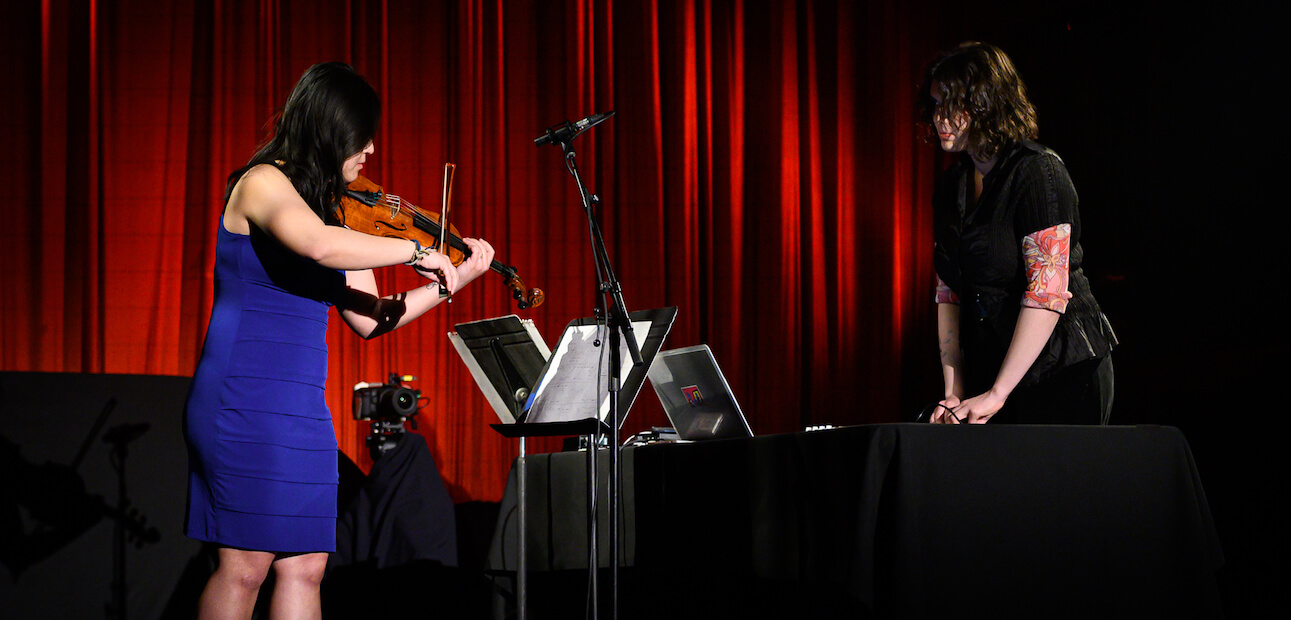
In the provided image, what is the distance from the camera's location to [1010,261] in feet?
6.21

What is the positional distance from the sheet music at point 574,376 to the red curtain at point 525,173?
7.07ft

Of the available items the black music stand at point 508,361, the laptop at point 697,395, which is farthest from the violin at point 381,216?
the laptop at point 697,395

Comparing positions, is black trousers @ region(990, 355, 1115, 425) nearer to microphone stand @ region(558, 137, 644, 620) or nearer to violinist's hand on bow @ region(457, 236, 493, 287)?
microphone stand @ region(558, 137, 644, 620)

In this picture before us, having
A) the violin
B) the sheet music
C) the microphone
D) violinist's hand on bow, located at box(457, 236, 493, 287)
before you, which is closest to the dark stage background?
the violin

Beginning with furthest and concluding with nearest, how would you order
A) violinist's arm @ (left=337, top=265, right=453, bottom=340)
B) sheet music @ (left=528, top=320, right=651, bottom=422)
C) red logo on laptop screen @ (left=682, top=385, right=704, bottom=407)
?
red logo on laptop screen @ (left=682, top=385, right=704, bottom=407)
sheet music @ (left=528, top=320, right=651, bottom=422)
violinist's arm @ (left=337, top=265, right=453, bottom=340)

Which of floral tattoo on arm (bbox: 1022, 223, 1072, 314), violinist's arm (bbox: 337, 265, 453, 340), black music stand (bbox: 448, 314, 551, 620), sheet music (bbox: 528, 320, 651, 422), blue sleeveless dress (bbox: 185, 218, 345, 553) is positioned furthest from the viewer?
black music stand (bbox: 448, 314, 551, 620)

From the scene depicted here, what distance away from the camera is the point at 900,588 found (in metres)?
1.49

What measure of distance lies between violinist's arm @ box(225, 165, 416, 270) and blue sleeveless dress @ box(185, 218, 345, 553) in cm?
5

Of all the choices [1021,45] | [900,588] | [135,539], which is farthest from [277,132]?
[1021,45]

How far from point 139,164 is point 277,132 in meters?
3.26

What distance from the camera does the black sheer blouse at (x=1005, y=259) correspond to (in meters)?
1.81

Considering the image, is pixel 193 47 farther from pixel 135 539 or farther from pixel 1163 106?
pixel 1163 106

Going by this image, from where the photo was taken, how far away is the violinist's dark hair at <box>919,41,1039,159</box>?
1898 millimetres

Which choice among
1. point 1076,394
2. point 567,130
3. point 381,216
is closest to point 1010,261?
point 1076,394
